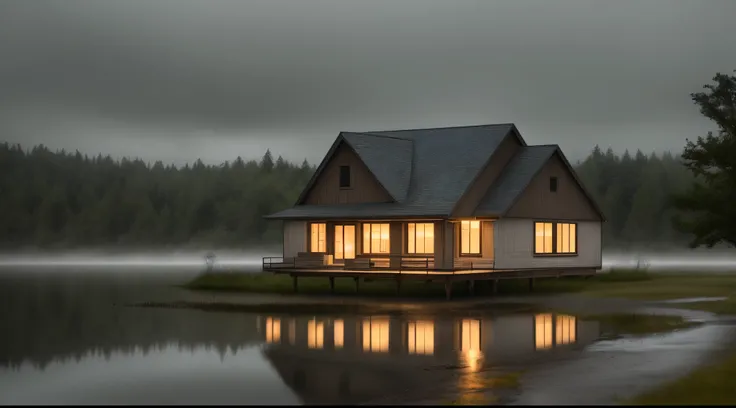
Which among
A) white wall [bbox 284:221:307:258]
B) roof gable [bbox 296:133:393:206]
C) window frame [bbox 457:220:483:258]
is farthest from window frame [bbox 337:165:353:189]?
window frame [bbox 457:220:483:258]

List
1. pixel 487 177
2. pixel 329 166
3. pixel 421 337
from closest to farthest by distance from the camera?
pixel 421 337
pixel 487 177
pixel 329 166

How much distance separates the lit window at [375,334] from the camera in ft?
88.7

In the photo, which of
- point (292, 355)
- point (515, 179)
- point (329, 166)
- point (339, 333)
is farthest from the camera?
point (329, 166)

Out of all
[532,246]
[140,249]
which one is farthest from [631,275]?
[140,249]

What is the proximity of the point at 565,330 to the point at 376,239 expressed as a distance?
72.5 ft

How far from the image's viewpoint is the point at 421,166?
54.7 meters

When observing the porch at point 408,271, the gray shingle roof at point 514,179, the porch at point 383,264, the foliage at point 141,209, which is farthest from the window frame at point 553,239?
the foliage at point 141,209

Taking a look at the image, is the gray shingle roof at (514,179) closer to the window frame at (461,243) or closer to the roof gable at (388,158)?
the window frame at (461,243)

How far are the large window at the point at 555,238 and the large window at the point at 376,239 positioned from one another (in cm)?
735

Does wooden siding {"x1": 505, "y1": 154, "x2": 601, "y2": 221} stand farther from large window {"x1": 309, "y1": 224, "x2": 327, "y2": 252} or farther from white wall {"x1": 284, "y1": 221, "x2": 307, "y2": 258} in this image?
white wall {"x1": 284, "y1": 221, "x2": 307, "y2": 258}

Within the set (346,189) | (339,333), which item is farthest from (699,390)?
(346,189)

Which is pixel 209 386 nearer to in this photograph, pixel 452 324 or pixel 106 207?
pixel 452 324

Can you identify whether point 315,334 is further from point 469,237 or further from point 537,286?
point 537,286

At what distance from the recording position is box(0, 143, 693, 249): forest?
15550 cm
